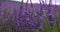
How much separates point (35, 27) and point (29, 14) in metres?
0.20

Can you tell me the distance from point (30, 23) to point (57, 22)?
0.22m

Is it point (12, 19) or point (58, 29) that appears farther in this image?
point (12, 19)

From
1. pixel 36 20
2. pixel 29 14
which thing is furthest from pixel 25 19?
pixel 29 14

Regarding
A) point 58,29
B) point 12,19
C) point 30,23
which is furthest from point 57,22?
point 12,19

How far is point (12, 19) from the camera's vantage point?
1.41m

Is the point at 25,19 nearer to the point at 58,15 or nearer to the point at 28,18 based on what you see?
the point at 28,18

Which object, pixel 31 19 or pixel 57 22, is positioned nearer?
pixel 57 22

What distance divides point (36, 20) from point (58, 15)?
0.53 ft

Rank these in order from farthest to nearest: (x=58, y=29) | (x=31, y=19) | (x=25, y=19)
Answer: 1. (x=31, y=19)
2. (x=25, y=19)
3. (x=58, y=29)

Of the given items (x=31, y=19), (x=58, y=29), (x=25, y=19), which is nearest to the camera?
(x=58, y=29)

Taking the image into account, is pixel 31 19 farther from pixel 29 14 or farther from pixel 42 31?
pixel 42 31

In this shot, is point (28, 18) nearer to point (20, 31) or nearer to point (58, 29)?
point (20, 31)

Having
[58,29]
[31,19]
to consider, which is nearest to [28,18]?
[31,19]

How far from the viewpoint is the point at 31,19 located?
1.46 metres
